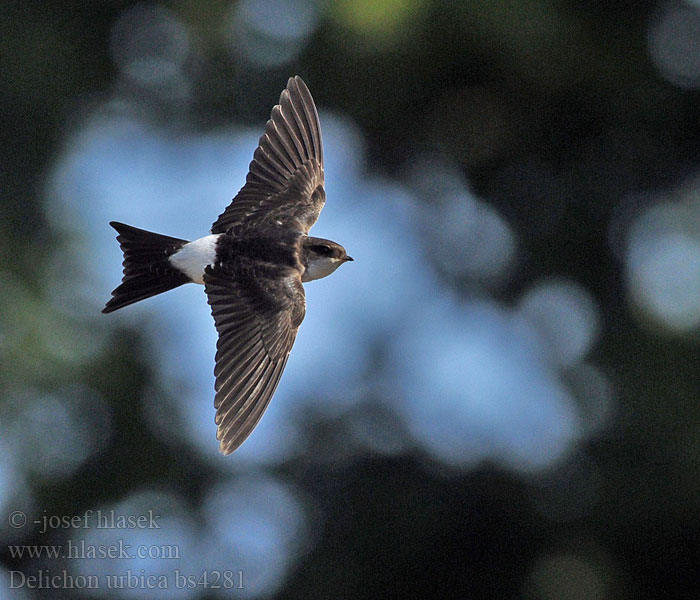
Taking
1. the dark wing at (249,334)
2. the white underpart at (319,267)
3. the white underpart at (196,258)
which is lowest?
the dark wing at (249,334)

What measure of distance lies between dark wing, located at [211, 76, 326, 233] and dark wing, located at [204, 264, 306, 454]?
1.38 ft

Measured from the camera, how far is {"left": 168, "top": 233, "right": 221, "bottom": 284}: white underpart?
3.65m

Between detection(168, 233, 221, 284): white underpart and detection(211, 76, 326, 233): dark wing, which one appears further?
detection(211, 76, 326, 233): dark wing

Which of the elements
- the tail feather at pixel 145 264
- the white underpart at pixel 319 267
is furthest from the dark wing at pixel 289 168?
the tail feather at pixel 145 264

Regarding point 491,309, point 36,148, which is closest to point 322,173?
point 491,309

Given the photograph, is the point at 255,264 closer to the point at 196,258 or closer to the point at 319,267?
the point at 196,258

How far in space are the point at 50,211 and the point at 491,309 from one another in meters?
4.38

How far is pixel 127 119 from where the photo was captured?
41.3 feet


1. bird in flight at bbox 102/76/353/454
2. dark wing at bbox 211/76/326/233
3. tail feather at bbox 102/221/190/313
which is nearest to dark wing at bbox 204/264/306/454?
bird in flight at bbox 102/76/353/454

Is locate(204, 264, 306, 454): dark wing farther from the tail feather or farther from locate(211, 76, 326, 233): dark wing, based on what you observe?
locate(211, 76, 326, 233): dark wing

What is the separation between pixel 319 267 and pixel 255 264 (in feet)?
1.45

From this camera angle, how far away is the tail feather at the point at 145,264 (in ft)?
12.2

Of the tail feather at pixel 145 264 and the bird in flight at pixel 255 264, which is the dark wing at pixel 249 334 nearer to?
the bird in flight at pixel 255 264

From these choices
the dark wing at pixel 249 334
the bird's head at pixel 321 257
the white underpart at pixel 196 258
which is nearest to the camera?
the dark wing at pixel 249 334
